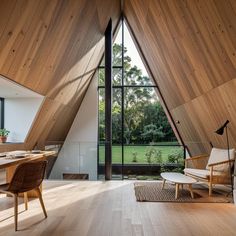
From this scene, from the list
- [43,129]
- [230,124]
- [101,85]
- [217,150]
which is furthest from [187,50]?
[101,85]

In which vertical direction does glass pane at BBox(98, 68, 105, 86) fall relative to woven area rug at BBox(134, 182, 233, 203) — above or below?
above

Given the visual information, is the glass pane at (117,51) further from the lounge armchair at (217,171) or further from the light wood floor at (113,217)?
the light wood floor at (113,217)

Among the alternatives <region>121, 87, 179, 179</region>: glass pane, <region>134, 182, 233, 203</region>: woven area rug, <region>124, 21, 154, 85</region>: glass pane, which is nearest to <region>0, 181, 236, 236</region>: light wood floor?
<region>134, 182, 233, 203</region>: woven area rug

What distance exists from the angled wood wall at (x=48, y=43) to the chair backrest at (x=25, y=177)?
1.38m

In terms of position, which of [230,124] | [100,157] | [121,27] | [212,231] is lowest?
[212,231]

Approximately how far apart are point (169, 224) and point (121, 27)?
21.8 feet

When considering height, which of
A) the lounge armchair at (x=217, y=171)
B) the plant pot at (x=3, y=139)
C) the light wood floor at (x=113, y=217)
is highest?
the plant pot at (x=3, y=139)

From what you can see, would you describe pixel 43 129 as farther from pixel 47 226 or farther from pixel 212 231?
pixel 212 231

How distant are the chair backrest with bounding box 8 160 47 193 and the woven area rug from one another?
1.82 m

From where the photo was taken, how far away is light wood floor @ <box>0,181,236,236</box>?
2.99 meters

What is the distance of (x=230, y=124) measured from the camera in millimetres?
4871

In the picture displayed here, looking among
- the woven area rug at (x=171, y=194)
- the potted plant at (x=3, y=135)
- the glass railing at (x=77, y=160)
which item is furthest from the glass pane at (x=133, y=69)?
the potted plant at (x=3, y=135)

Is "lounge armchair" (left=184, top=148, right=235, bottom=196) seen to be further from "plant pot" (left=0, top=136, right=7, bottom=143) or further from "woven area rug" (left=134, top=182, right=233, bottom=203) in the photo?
"plant pot" (left=0, top=136, right=7, bottom=143)

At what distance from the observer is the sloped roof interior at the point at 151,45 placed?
3.26 m
